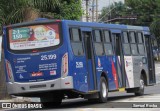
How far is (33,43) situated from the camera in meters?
19.2

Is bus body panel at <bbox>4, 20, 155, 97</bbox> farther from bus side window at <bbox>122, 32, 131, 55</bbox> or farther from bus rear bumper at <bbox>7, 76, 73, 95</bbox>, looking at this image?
bus side window at <bbox>122, 32, 131, 55</bbox>

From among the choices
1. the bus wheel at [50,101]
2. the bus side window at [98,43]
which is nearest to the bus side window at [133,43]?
the bus side window at [98,43]

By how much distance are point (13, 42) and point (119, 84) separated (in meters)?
5.60

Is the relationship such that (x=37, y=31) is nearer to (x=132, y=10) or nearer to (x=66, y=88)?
(x=66, y=88)

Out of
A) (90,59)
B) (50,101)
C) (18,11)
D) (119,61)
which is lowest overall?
(50,101)

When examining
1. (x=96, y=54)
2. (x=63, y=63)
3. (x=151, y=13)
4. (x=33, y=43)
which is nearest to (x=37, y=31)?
(x=33, y=43)

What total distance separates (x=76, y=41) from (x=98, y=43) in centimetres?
199

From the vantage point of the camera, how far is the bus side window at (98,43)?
2112 centimetres

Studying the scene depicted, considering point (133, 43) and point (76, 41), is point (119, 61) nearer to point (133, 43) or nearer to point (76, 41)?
point (133, 43)

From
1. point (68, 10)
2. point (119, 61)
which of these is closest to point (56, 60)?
point (119, 61)

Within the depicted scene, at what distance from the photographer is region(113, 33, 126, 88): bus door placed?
23016 millimetres

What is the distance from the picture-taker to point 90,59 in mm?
20484

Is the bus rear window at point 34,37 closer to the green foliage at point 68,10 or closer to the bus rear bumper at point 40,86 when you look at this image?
the bus rear bumper at point 40,86

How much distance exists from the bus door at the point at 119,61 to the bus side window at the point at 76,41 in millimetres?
3488
